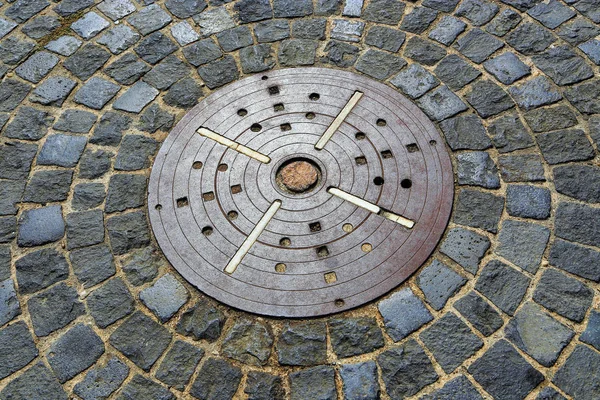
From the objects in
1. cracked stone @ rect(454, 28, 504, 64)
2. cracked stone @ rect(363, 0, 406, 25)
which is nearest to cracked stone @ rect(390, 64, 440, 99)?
cracked stone @ rect(454, 28, 504, 64)

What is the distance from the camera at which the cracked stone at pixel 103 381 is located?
2.67 meters

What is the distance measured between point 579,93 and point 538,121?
0.37 meters

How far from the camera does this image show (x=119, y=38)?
4043 millimetres

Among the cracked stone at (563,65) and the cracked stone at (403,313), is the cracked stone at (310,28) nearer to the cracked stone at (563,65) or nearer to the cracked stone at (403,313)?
the cracked stone at (563,65)

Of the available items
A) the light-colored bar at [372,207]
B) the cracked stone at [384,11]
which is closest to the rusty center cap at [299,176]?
the light-colored bar at [372,207]

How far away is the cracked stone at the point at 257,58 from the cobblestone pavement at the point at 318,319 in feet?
0.04

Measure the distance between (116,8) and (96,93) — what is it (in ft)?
2.90

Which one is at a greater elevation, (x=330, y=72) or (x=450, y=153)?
(x=330, y=72)

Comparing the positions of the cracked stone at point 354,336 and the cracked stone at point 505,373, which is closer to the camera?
the cracked stone at point 505,373

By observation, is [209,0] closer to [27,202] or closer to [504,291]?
[27,202]

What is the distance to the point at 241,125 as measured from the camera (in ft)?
11.4

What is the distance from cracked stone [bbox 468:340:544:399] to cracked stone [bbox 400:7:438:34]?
2.28 metres

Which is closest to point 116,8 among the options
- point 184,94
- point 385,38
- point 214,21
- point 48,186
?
point 214,21

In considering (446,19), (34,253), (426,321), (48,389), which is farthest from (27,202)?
(446,19)
